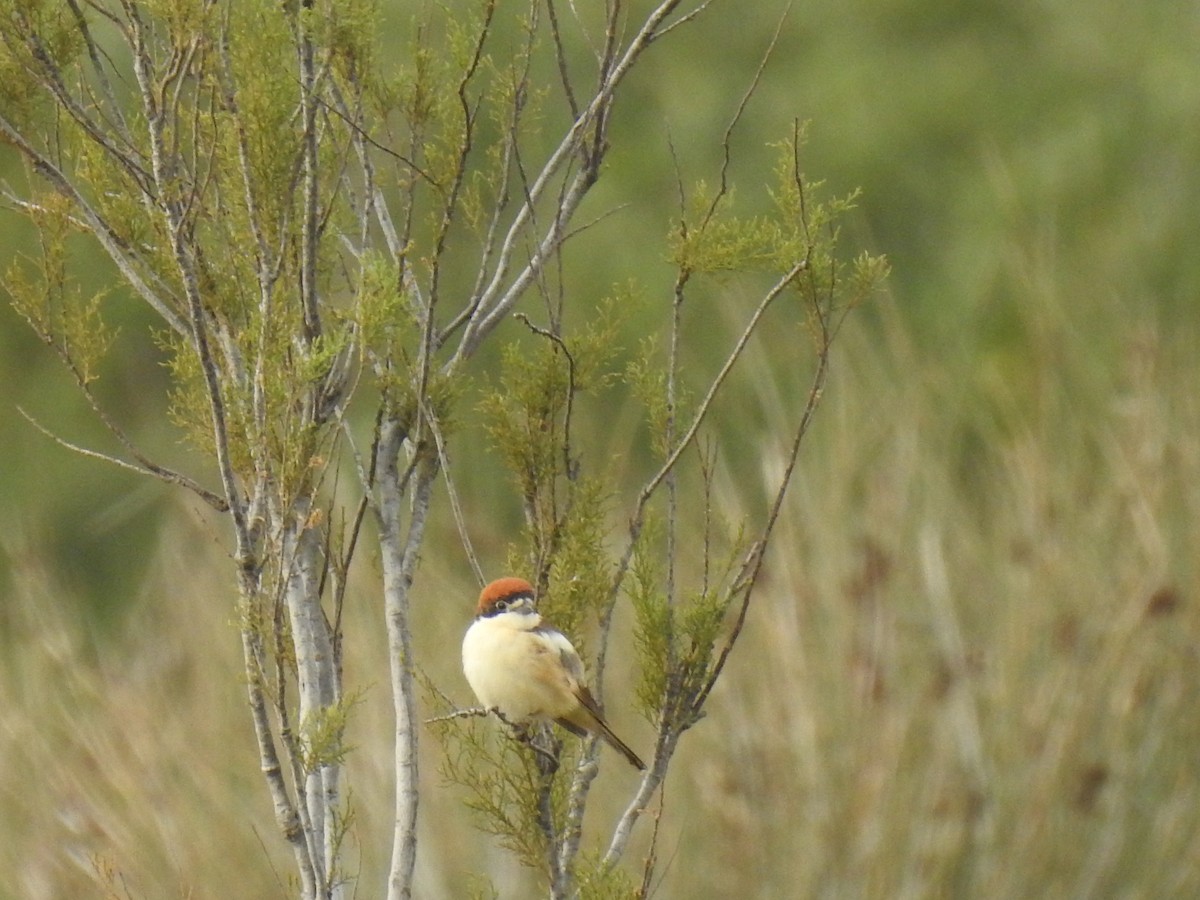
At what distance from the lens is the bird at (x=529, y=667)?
331cm

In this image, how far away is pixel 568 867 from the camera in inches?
125

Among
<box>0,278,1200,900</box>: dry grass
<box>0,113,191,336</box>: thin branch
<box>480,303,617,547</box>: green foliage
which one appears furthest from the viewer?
<box>0,278,1200,900</box>: dry grass

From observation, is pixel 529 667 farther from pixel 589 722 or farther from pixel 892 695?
pixel 892 695

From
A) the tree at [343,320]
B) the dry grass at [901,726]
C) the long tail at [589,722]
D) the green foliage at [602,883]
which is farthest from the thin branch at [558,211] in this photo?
the dry grass at [901,726]

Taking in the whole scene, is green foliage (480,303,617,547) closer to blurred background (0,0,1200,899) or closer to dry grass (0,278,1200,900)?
blurred background (0,0,1200,899)

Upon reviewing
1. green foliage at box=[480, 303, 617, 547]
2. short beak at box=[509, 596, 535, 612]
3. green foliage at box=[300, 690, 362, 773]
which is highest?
green foliage at box=[480, 303, 617, 547]

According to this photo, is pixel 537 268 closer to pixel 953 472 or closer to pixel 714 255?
pixel 714 255

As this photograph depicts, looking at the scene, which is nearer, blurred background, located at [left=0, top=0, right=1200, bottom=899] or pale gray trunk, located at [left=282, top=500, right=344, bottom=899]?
pale gray trunk, located at [left=282, top=500, right=344, bottom=899]

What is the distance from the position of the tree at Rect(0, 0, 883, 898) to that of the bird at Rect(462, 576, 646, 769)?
58mm

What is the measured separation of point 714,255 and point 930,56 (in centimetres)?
1622

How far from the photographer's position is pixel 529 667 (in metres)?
3.31

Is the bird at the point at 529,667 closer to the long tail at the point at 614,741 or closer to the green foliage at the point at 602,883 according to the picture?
the long tail at the point at 614,741

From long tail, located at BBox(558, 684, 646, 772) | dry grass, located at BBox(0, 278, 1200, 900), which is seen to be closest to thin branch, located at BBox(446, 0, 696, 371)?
long tail, located at BBox(558, 684, 646, 772)

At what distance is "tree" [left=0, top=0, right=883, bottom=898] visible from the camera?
3055 millimetres
